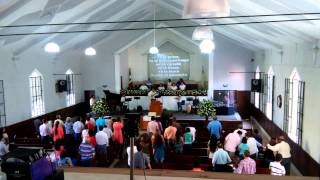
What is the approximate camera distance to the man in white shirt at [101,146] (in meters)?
9.65

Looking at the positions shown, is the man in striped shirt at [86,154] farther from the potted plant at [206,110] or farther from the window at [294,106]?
the potted plant at [206,110]

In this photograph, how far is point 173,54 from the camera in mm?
22938

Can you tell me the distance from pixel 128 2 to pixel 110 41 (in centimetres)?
777

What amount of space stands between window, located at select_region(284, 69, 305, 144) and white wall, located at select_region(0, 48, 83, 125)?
1057 cm

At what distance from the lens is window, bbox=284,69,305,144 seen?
9500mm

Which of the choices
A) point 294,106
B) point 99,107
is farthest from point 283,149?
point 99,107

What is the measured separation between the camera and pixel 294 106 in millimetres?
10453

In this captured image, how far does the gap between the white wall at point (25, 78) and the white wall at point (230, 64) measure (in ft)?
30.1

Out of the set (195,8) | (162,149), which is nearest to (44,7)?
Result: (162,149)

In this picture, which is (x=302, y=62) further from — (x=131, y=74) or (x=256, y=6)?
(x=131, y=74)

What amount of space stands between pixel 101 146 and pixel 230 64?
39.0ft

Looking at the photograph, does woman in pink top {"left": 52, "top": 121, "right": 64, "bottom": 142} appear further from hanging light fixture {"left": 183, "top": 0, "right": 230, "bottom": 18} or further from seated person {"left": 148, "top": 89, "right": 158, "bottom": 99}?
seated person {"left": 148, "top": 89, "right": 158, "bottom": 99}

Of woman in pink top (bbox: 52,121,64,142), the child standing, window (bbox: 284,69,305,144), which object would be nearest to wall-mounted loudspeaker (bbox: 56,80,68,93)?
woman in pink top (bbox: 52,121,64,142)

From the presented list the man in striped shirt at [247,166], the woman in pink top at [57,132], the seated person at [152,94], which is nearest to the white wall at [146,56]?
the seated person at [152,94]
